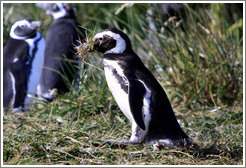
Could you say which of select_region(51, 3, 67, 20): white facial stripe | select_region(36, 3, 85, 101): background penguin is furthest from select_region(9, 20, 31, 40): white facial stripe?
select_region(51, 3, 67, 20): white facial stripe

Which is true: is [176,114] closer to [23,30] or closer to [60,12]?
[23,30]

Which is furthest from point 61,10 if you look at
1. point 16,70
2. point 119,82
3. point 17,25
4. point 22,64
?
point 119,82

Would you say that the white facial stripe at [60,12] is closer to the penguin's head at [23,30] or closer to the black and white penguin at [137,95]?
the penguin's head at [23,30]

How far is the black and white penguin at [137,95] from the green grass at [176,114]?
82 mm

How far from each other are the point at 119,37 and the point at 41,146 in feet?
2.87

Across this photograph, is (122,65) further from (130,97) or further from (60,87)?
(60,87)

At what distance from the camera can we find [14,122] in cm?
327

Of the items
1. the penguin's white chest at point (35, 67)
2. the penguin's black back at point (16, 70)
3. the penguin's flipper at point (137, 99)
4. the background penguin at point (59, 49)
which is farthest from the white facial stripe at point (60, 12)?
the penguin's flipper at point (137, 99)

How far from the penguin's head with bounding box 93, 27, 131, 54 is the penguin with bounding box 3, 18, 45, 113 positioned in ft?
6.96

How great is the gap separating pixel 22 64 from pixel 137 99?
2599 mm

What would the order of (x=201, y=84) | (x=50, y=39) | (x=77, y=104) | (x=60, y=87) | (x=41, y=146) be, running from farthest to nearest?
(x=50, y=39) < (x=60, y=87) < (x=201, y=84) < (x=77, y=104) < (x=41, y=146)

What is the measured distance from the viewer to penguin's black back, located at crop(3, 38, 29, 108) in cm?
437

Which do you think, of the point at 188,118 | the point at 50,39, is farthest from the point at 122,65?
the point at 50,39

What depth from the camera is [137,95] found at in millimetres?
2260
